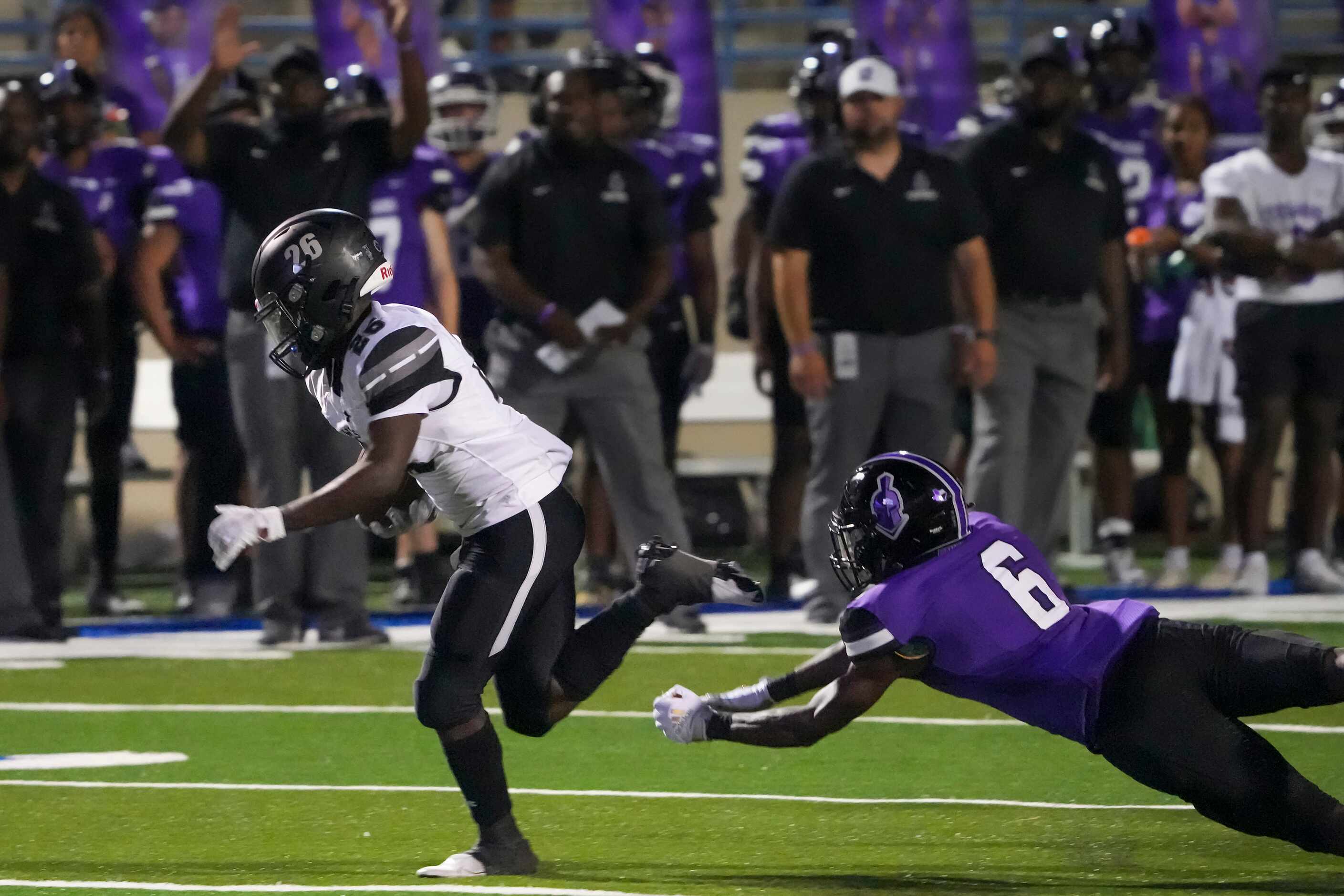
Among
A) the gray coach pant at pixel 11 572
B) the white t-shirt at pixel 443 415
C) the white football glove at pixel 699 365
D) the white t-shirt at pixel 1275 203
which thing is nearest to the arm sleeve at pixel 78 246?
the gray coach pant at pixel 11 572

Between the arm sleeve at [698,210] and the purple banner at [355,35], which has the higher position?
the purple banner at [355,35]

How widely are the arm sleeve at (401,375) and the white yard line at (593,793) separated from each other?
1.46 meters

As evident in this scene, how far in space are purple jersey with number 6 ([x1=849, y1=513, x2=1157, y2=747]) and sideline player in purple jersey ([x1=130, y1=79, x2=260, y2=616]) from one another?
5.29 metres

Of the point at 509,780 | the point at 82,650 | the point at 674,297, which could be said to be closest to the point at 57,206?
the point at 82,650

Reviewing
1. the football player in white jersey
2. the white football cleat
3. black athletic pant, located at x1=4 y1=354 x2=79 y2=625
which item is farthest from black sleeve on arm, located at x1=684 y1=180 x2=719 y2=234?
the white football cleat

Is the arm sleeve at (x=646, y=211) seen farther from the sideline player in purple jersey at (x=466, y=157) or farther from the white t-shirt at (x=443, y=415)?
the white t-shirt at (x=443, y=415)

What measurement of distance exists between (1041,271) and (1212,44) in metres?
4.72

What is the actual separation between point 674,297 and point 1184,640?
5585 millimetres

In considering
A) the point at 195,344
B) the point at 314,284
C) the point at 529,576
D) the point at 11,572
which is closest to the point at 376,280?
the point at 314,284

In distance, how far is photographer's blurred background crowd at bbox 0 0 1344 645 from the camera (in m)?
8.66

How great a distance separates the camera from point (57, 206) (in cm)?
870

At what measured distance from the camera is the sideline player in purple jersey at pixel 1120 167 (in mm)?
10461

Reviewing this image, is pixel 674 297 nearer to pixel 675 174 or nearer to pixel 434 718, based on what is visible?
pixel 675 174

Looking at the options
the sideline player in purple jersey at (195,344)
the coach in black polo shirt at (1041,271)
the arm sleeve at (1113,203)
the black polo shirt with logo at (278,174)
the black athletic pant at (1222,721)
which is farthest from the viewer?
the sideline player in purple jersey at (195,344)
